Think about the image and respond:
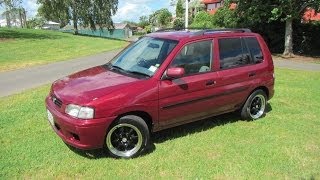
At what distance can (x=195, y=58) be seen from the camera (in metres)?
6.31

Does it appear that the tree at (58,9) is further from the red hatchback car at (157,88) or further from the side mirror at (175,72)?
the side mirror at (175,72)

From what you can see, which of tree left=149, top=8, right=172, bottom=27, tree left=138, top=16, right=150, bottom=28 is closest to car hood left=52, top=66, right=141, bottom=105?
tree left=149, top=8, right=172, bottom=27

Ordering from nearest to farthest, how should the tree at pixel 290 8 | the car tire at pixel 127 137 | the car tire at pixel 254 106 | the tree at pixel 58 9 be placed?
the car tire at pixel 127 137 → the car tire at pixel 254 106 → the tree at pixel 290 8 → the tree at pixel 58 9

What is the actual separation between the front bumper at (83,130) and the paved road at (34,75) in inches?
204

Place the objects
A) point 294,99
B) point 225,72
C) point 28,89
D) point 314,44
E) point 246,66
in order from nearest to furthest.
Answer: point 225,72
point 246,66
point 294,99
point 28,89
point 314,44

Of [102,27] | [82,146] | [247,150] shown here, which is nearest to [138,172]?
[82,146]

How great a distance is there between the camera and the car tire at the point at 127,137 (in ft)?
17.8

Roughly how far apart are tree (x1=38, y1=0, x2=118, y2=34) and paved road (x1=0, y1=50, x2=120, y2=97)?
27.5 metres

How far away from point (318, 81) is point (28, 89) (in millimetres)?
9051

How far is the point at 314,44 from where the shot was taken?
2545cm

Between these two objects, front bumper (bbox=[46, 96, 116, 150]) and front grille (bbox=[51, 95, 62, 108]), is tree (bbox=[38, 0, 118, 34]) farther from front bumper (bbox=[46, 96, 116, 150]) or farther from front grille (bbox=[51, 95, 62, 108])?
front bumper (bbox=[46, 96, 116, 150])

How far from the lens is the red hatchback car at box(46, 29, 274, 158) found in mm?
5258

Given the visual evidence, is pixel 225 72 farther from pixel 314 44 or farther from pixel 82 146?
pixel 314 44

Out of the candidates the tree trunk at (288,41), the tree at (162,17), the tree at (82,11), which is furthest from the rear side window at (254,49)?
the tree at (162,17)
